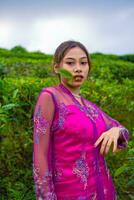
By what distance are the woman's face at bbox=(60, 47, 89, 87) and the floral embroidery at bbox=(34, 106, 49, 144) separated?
0.77 ft

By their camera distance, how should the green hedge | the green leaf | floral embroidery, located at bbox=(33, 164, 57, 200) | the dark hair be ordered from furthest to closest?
the green hedge, the dark hair, the green leaf, floral embroidery, located at bbox=(33, 164, 57, 200)

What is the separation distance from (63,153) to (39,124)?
0.53 ft

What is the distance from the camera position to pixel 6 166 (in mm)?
3795

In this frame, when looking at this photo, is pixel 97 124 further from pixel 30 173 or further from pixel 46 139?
pixel 30 173

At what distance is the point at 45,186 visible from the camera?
2.24m

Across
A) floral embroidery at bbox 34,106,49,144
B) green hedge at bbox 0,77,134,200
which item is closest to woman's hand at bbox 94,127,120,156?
floral embroidery at bbox 34,106,49,144

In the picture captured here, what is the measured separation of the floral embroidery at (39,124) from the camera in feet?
7.48

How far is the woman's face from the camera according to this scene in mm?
2416

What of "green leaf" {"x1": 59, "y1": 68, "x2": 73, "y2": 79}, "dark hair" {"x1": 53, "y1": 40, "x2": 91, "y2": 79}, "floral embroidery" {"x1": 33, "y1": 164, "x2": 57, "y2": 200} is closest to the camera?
"floral embroidery" {"x1": 33, "y1": 164, "x2": 57, "y2": 200}

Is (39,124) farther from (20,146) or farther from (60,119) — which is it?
(20,146)

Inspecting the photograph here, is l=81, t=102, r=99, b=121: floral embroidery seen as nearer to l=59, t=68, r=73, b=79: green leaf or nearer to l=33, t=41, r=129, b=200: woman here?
l=33, t=41, r=129, b=200: woman

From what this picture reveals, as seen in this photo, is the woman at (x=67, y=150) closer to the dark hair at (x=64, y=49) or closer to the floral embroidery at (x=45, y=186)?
the floral embroidery at (x=45, y=186)

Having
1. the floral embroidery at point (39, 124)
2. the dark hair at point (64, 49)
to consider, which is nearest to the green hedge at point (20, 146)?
Answer: the dark hair at point (64, 49)

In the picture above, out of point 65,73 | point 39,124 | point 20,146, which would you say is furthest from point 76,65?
point 20,146
